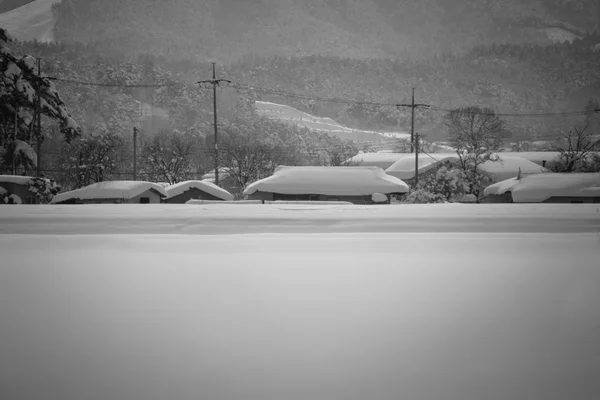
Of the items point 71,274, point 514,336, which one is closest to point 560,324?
point 514,336

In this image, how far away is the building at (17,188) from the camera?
1143 inches

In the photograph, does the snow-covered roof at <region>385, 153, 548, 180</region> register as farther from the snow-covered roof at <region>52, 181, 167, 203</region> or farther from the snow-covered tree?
the snow-covered tree

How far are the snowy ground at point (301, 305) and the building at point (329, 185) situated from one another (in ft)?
106

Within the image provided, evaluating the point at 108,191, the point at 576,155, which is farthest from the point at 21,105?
the point at 576,155

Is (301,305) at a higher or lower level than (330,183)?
lower

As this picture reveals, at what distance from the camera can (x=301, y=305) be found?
3.63 m

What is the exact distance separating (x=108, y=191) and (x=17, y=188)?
6269mm

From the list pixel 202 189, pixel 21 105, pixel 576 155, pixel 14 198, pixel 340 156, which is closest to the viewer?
pixel 14 198

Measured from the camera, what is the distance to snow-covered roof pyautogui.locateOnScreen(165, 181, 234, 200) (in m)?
41.4

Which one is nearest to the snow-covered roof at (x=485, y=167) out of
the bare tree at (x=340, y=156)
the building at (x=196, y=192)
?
the bare tree at (x=340, y=156)

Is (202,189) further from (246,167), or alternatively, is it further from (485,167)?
(485,167)

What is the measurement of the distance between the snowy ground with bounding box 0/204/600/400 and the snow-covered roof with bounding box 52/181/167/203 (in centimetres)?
2955

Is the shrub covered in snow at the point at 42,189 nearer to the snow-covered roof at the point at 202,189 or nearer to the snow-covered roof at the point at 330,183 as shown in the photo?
the snow-covered roof at the point at 202,189

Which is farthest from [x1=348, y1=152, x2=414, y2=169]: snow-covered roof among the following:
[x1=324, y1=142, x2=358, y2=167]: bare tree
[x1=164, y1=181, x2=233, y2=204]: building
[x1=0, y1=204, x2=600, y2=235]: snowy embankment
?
[x1=0, y1=204, x2=600, y2=235]: snowy embankment
